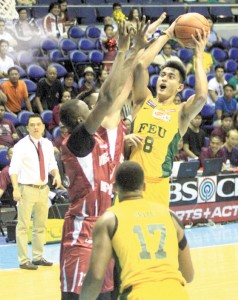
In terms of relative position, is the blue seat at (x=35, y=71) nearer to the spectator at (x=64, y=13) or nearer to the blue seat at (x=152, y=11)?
the spectator at (x=64, y=13)

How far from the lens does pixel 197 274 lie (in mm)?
10281

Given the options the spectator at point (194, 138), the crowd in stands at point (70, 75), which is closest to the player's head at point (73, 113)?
the crowd in stands at point (70, 75)

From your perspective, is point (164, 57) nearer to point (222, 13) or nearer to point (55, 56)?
point (55, 56)

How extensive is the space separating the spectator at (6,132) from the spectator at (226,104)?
16.0 ft

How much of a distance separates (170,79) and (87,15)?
12.9 meters

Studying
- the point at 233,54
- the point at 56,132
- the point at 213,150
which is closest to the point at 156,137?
the point at 56,132

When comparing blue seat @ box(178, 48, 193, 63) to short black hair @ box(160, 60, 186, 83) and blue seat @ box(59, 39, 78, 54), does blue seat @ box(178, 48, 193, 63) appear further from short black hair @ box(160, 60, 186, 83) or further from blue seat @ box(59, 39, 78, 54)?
short black hair @ box(160, 60, 186, 83)

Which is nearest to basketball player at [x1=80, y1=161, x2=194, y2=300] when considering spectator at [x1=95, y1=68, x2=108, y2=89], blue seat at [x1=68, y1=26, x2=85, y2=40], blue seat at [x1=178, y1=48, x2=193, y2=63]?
spectator at [x1=95, y1=68, x2=108, y2=89]

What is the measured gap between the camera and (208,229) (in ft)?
44.7

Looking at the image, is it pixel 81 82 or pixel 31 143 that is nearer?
pixel 31 143

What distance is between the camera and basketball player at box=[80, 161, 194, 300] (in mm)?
4691

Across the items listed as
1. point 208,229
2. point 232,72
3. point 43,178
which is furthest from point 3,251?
point 232,72

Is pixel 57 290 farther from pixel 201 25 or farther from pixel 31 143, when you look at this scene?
pixel 201 25

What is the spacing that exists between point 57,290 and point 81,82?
7.40 m
